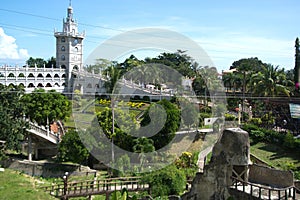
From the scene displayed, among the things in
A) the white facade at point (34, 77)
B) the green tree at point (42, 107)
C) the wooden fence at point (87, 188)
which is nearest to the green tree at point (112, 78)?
the wooden fence at point (87, 188)

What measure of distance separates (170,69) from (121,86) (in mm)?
2768

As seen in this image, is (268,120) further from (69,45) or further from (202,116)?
(69,45)

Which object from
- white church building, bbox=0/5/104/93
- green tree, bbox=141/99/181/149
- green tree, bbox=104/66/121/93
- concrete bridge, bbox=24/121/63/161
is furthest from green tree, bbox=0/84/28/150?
white church building, bbox=0/5/104/93

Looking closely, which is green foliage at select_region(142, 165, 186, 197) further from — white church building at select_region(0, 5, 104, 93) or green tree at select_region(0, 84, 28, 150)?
white church building at select_region(0, 5, 104, 93)

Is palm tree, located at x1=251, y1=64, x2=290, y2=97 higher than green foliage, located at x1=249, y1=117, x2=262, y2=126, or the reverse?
palm tree, located at x1=251, y1=64, x2=290, y2=97

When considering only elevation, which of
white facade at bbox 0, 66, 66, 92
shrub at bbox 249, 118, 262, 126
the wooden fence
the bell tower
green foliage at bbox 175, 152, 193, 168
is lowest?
the wooden fence

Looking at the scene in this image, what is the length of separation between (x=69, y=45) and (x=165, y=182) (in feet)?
126

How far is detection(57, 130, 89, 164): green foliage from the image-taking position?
717 inches

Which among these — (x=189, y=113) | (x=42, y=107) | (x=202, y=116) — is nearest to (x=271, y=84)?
(x=202, y=116)

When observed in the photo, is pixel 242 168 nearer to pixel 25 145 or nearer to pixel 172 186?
pixel 172 186

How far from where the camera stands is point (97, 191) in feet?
46.3

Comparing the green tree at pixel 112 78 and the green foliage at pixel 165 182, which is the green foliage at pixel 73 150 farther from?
the green tree at pixel 112 78

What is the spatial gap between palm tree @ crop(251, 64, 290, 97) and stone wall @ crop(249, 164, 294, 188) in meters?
15.6

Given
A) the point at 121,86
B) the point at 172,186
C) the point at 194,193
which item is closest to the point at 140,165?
the point at 172,186
